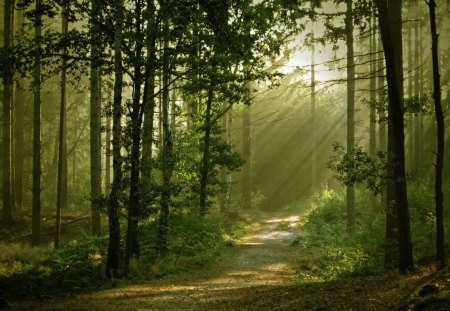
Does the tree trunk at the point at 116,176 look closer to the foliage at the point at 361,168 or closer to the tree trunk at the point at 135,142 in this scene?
the tree trunk at the point at 135,142

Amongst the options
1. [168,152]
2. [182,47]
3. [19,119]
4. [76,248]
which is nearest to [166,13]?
[182,47]

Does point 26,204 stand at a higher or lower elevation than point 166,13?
lower

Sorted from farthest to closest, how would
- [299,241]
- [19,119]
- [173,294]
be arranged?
[19,119] → [299,241] → [173,294]

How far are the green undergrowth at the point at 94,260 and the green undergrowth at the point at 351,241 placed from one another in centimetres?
358

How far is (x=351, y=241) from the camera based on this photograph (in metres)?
14.9

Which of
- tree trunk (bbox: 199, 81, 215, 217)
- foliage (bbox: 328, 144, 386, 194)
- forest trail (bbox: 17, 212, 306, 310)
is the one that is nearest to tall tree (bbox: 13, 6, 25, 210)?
tree trunk (bbox: 199, 81, 215, 217)

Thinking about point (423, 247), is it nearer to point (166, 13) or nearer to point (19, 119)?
point (166, 13)

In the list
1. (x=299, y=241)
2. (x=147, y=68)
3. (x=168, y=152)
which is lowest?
(x=299, y=241)

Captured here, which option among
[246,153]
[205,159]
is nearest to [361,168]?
[205,159]

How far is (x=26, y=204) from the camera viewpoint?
2822 cm

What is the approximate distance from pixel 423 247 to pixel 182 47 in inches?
349

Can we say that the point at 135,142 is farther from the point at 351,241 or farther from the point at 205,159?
the point at 351,241

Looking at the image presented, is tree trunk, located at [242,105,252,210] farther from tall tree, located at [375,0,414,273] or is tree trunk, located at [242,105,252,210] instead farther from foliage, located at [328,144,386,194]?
tall tree, located at [375,0,414,273]

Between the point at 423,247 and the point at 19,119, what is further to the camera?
the point at 19,119
